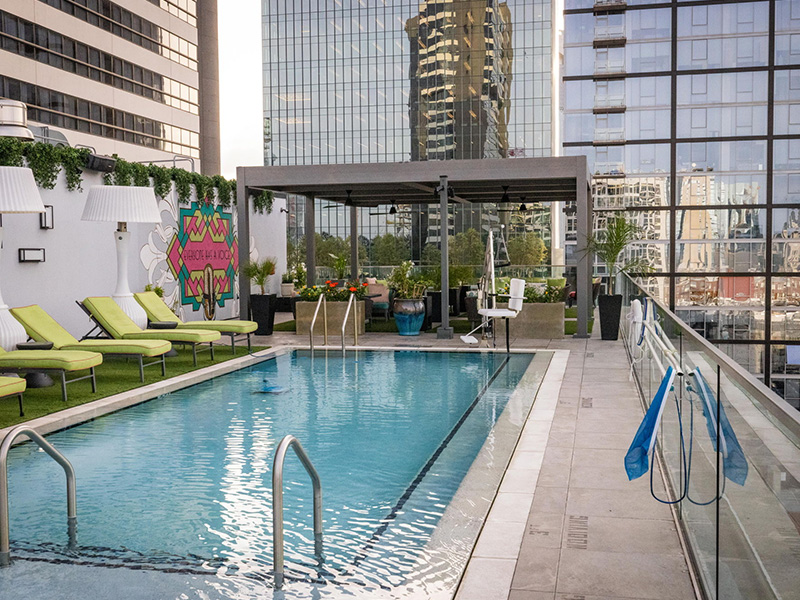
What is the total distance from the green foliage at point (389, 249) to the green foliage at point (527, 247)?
9789mm

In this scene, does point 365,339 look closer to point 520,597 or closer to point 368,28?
point 520,597

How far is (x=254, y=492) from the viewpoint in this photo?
5191mm

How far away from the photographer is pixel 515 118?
75.4 m

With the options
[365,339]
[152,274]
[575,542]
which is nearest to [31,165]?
[152,274]

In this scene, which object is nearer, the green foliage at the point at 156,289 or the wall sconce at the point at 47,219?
the wall sconce at the point at 47,219

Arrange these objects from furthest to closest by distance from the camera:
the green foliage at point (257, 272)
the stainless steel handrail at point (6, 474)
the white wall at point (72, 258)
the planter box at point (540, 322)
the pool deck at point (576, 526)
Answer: the green foliage at point (257, 272) < the planter box at point (540, 322) < the white wall at point (72, 258) < the stainless steel handrail at point (6, 474) < the pool deck at point (576, 526)

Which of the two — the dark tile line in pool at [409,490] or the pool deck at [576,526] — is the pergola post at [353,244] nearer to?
the dark tile line in pool at [409,490]

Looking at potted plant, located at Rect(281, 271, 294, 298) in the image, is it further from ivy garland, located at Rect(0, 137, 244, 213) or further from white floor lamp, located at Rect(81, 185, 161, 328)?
white floor lamp, located at Rect(81, 185, 161, 328)

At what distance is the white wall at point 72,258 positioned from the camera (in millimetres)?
11297

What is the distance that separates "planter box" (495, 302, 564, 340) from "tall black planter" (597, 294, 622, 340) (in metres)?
0.70

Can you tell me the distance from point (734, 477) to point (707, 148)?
31469mm

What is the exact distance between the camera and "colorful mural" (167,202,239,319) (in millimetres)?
15680

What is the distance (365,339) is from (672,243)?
65.2 feet

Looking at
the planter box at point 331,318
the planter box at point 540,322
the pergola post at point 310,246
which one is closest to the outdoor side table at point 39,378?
the planter box at point 331,318
